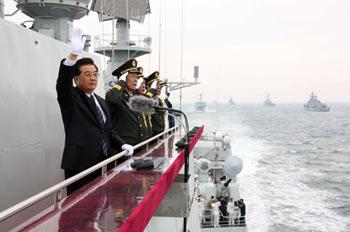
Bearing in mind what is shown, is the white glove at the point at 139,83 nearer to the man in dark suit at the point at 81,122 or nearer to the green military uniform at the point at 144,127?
the green military uniform at the point at 144,127

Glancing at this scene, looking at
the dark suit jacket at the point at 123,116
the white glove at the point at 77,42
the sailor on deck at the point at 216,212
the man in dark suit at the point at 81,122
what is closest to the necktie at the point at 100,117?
the man in dark suit at the point at 81,122

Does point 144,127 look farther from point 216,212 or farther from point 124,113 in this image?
point 216,212

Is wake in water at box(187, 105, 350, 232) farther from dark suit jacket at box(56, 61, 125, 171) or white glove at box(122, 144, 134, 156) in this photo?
dark suit jacket at box(56, 61, 125, 171)

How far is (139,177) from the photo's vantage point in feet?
12.2

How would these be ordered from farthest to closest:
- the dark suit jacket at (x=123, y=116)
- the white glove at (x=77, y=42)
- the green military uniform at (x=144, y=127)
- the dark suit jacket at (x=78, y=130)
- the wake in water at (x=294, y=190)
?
the wake in water at (x=294, y=190)
the green military uniform at (x=144, y=127)
the dark suit jacket at (x=123, y=116)
the dark suit jacket at (x=78, y=130)
the white glove at (x=77, y=42)

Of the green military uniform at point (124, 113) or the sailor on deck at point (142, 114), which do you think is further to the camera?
the sailor on deck at point (142, 114)

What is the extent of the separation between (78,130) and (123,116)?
1.73m

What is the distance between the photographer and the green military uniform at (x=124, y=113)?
5.29m

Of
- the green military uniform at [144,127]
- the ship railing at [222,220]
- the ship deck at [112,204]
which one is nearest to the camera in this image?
the ship deck at [112,204]

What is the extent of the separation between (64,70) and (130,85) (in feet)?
6.84

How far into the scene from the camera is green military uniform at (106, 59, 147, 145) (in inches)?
208

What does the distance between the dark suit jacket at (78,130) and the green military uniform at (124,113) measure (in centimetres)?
137

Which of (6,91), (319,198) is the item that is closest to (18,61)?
(6,91)

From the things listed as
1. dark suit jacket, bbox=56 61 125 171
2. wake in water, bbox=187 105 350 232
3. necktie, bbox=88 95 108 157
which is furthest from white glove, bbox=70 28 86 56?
wake in water, bbox=187 105 350 232
